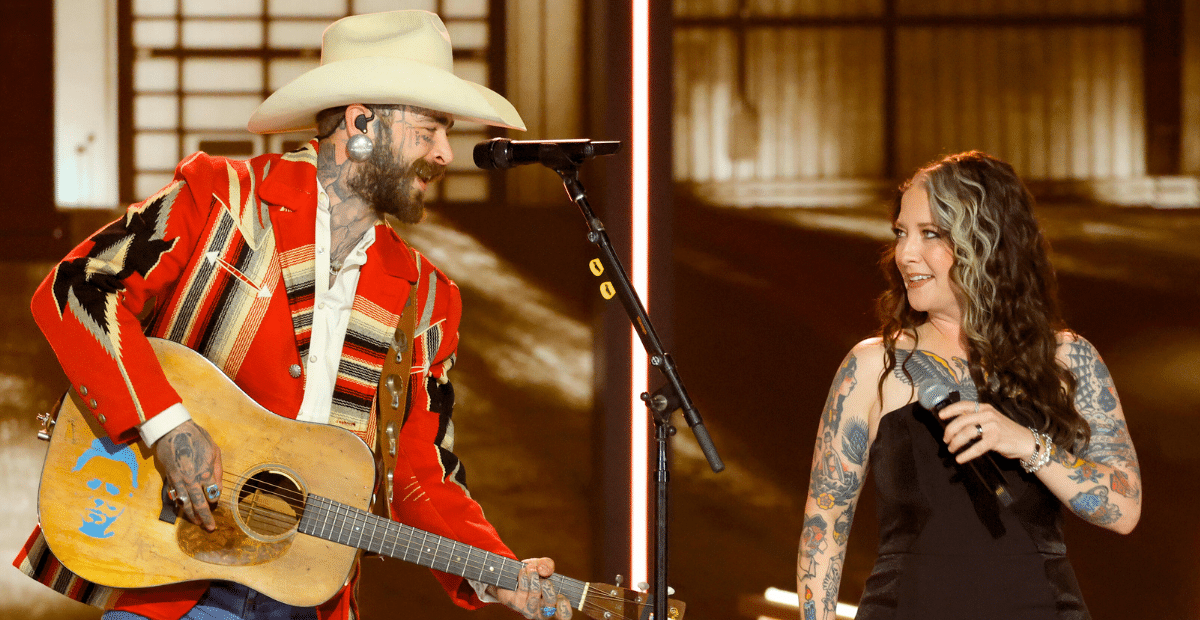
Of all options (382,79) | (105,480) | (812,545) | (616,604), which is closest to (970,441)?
(812,545)

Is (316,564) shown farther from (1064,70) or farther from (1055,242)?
(1064,70)

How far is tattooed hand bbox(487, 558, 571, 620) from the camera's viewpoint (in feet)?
6.93

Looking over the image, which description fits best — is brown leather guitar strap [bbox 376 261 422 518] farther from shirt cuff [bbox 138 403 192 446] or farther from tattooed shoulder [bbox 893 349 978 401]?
tattooed shoulder [bbox 893 349 978 401]

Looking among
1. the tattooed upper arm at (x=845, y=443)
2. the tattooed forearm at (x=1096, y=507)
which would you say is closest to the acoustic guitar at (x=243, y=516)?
the tattooed upper arm at (x=845, y=443)

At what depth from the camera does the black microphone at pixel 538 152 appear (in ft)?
6.53

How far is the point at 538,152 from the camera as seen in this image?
6.53ft

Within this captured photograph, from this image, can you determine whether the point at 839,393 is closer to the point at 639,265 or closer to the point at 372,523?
the point at 372,523

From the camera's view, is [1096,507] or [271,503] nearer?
[271,503]

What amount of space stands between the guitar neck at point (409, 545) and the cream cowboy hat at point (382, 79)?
91 centimetres

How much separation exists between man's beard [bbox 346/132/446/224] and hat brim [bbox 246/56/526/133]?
0.38 feet

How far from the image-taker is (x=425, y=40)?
2.31 metres

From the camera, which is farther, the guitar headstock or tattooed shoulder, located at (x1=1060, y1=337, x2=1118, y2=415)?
tattooed shoulder, located at (x1=1060, y1=337, x2=1118, y2=415)

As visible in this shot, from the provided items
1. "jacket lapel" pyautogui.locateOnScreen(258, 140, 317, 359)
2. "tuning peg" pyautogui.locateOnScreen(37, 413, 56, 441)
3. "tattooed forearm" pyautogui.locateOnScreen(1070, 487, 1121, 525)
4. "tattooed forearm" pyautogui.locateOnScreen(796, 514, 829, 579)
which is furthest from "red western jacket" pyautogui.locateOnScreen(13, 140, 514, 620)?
"tattooed forearm" pyautogui.locateOnScreen(1070, 487, 1121, 525)

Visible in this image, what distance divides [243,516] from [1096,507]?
1852 mm
